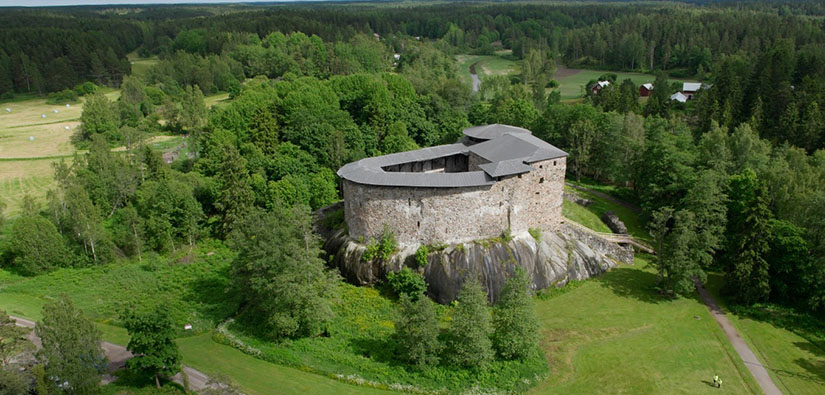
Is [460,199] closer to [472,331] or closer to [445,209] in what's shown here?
[445,209]

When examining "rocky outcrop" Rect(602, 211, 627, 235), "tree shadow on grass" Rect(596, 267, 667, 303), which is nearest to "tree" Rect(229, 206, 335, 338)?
"tree shadow on grass" Rect(596, 267, 667, 303)

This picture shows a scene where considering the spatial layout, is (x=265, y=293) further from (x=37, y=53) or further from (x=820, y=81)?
(x=37, y=53)

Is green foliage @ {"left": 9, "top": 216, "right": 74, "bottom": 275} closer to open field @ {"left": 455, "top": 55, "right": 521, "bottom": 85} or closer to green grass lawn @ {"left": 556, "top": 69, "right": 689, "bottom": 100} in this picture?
green grass lawn @ {"left": 556, "top": 69, "right": 689, "bottom": 100}

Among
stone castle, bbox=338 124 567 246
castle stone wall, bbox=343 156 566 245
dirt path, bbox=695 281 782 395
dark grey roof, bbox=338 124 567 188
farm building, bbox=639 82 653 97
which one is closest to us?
dirt path, bbox=695 281 782 395

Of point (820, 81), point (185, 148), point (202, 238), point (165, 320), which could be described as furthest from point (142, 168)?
point (820, 81)

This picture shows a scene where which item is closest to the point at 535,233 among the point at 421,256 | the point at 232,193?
the point at 421,256
